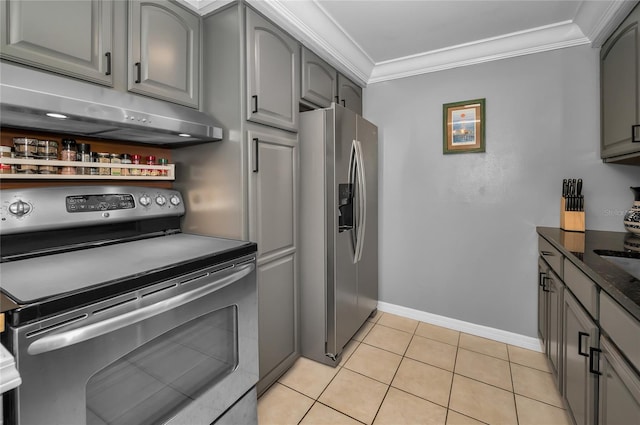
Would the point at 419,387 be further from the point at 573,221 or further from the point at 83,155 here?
the point at 83,155

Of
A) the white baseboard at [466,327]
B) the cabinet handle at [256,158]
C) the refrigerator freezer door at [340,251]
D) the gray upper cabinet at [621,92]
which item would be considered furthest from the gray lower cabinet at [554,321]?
the cabinet handle at [256,158]

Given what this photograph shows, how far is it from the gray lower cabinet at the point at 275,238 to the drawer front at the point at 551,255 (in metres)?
1.51

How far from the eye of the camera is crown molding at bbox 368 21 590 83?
2121mm

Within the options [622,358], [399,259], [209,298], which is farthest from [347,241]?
[622,358]

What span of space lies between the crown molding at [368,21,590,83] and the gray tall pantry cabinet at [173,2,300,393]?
3.68ft

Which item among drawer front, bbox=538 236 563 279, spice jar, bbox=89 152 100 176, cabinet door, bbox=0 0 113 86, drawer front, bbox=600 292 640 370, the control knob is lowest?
drawer front, bbox=600 292 640 370

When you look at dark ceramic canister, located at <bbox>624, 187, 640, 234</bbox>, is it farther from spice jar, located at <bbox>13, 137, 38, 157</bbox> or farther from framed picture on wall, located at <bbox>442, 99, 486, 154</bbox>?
spice jar, located at <bbox>13, 137, 38, 157</bbox>

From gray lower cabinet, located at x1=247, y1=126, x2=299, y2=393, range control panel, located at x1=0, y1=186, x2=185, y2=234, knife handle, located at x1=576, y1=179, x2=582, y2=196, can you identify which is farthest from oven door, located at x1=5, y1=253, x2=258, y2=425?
knife handle, located at x1=576, y1=179, x2=582, y2=196

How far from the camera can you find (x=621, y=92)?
174cm

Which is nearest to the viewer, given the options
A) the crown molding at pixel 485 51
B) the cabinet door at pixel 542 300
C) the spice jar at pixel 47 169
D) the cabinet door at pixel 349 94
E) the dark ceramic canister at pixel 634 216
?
the spice jar at pixel 47 169

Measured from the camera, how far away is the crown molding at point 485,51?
2.12 metres

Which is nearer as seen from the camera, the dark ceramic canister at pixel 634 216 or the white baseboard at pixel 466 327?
the dark ceramic canister at pixel 634 216

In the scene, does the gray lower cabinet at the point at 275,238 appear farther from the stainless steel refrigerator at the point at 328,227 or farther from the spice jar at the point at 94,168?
the spice jar at the point at 94,168

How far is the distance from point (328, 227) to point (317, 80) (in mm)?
1080
